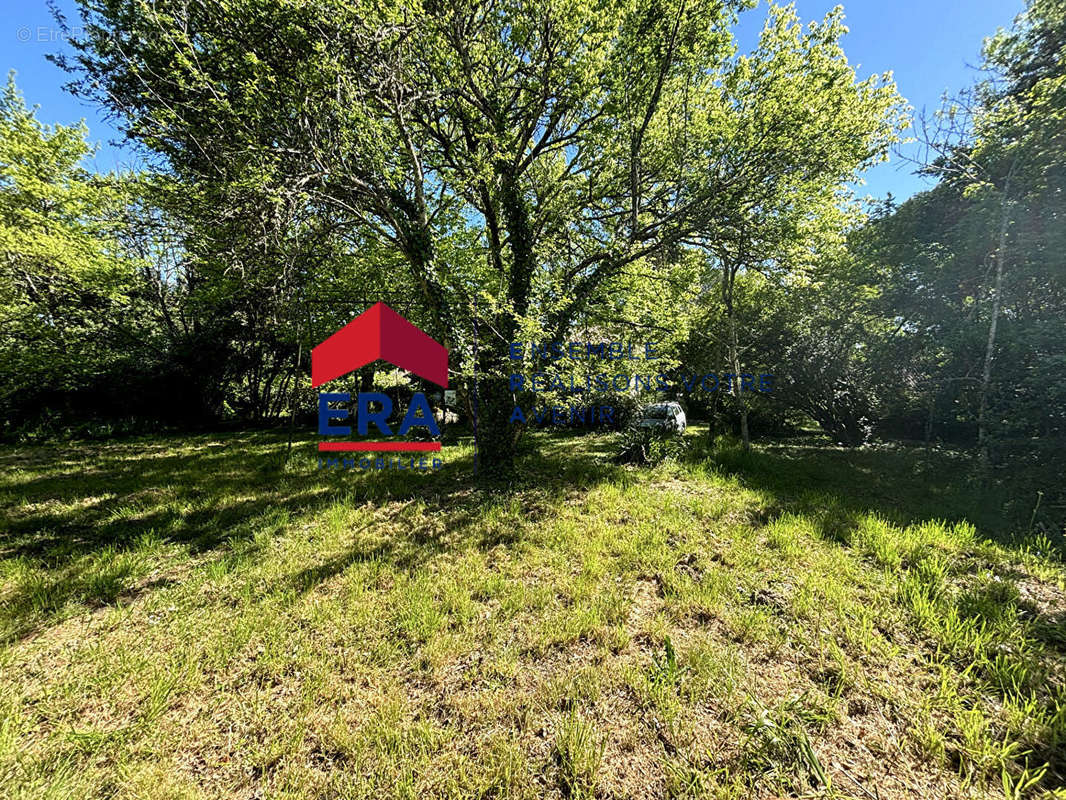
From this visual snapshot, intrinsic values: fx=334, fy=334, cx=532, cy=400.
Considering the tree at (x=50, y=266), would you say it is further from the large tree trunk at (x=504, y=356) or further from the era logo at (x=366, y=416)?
Answer: the large tree trunk at (x=504, y=356)

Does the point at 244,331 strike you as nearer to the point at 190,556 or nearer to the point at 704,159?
the point at 190,556

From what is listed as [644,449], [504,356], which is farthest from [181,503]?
[644,449]

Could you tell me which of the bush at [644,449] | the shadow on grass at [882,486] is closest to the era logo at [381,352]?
the bush at [644,449]

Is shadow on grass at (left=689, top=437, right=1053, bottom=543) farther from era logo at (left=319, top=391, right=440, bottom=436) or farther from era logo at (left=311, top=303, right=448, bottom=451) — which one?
era logo at (left=319, top=391, right=440, bottom=436)

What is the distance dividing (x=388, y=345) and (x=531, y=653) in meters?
7.69

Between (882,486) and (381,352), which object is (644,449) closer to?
(882,486)

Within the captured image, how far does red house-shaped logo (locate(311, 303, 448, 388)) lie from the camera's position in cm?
805

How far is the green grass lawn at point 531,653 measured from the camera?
1.92 meters

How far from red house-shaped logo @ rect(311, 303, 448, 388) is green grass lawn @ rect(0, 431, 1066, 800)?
400 cm

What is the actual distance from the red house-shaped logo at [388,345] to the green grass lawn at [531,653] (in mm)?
4001

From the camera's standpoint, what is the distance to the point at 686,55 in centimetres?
567

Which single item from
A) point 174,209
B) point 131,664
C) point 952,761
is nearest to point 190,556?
point 131,664

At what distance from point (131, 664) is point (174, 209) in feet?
21.3

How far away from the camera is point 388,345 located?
8523 millimetres
